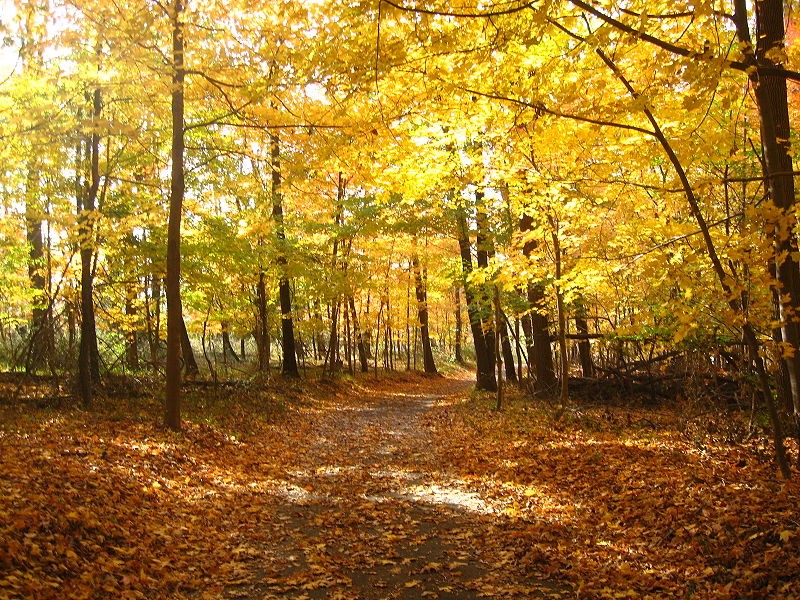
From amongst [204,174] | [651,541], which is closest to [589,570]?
[651,541]

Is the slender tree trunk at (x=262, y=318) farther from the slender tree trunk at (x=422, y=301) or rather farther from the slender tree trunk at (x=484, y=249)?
the slender tree trunk at (x=422, y=301)

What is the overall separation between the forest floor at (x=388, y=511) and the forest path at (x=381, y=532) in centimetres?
3

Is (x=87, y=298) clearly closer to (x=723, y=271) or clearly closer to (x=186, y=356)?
(x=186, y=356)

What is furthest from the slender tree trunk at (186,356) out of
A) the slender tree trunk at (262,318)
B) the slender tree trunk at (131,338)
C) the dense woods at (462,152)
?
the slender tree trunk at (262,318)

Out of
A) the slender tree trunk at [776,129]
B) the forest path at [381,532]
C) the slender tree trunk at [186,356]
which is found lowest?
the forest path at [381,532]

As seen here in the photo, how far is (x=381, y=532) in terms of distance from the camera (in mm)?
6051

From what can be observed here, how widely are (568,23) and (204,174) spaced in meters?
12.3

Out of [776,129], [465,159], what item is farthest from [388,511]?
[776,129]

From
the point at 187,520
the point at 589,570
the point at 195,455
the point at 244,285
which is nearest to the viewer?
the point at 589,570

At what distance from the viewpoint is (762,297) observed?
698 cm

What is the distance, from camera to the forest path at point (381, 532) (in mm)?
4719

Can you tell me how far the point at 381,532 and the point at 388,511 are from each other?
0.72 m

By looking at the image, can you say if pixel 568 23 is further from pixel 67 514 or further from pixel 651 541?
pixel 67 514

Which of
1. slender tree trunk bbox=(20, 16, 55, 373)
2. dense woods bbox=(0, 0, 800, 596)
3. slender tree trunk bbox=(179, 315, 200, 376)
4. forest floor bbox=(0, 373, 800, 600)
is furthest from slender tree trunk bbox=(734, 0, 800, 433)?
slender tree trunk bbox=(179, 315, 200, 376)
